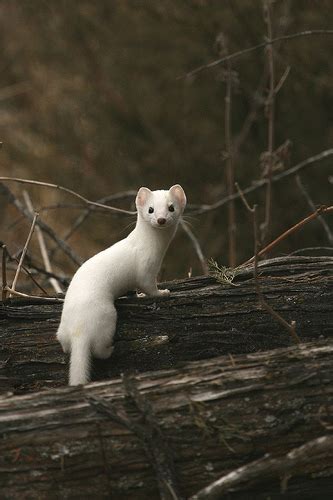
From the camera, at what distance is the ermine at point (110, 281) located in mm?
3500

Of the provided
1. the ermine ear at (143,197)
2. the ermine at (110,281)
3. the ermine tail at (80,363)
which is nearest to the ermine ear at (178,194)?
the ermine at (110,281)

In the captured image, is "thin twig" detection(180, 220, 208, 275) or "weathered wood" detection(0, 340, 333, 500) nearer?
"weathered wood" detection(0, 340, 333, 500)

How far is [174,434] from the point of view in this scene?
284cm

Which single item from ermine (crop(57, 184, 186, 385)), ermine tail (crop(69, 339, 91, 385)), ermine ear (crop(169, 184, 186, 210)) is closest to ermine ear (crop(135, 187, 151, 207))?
ermine (crop(57, 184, 186, 385))

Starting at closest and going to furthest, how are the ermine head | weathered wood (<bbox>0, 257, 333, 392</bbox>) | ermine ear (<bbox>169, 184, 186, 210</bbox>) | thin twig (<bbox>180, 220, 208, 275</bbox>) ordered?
weathered wood (<bbox>0, 257, 333, 392</bbox>) → the ermine head → ermine ear (<bbox>169, 184, 186, 210</bbox>) → thin twig (<bbox>180, 220, 208, 275</bbox>)

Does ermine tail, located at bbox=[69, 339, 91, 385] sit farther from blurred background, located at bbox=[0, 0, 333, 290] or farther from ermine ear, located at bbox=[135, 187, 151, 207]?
blurred background, located at bbox=[0, 0, 333, 290]

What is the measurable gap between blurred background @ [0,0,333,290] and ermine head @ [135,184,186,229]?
3097mm

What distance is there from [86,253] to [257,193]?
1.89m

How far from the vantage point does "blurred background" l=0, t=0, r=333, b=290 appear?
771 centimetres

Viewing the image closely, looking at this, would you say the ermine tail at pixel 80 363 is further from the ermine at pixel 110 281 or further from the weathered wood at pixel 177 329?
the weathered wood at pixel 177 329

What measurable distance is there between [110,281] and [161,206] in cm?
45

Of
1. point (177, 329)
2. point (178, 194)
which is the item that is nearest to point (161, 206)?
point (178, 194)

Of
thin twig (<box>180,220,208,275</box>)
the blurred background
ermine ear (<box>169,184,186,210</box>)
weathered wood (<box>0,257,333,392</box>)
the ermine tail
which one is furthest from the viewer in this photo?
the blurred background

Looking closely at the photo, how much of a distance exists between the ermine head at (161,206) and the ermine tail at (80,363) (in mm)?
695
